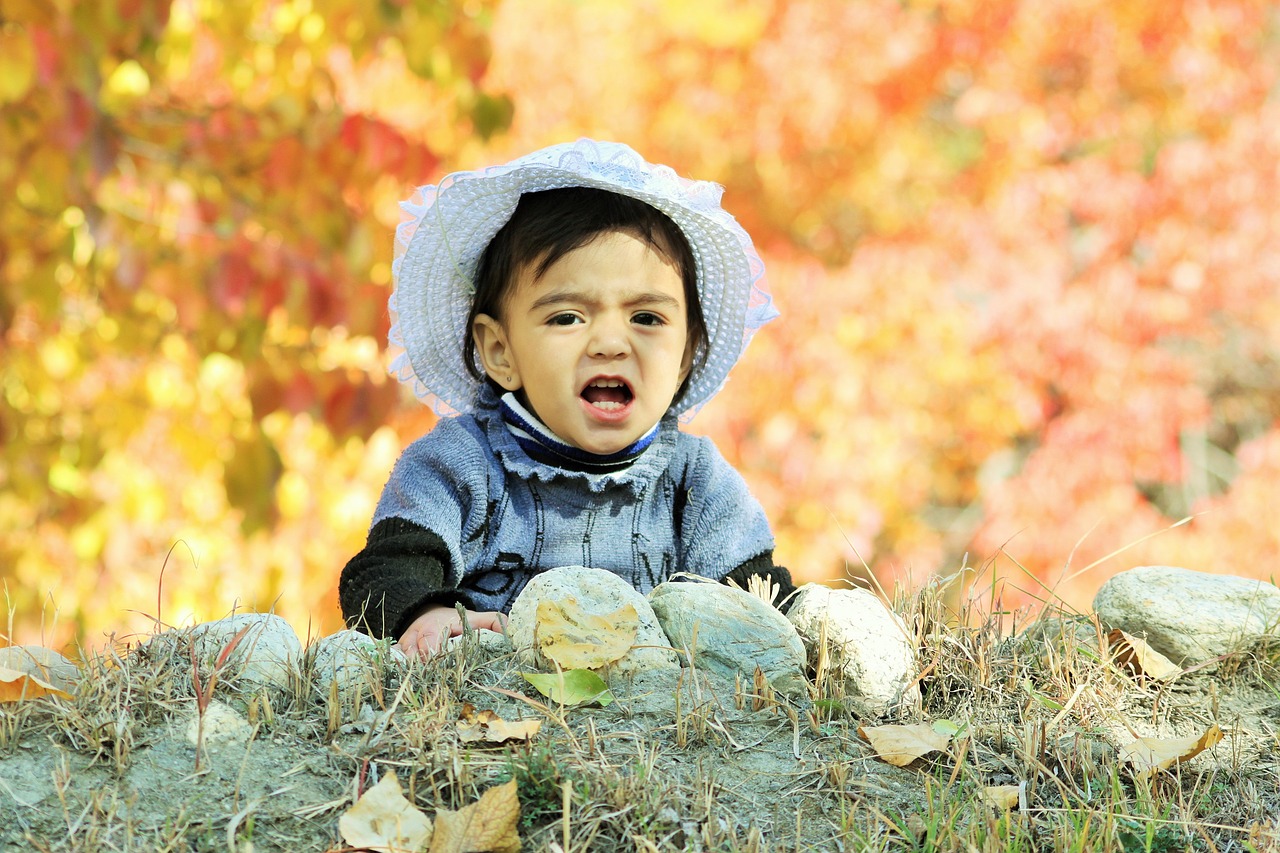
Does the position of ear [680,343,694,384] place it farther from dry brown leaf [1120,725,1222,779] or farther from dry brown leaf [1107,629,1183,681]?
dry brown leaf [1120,725,1222,779]

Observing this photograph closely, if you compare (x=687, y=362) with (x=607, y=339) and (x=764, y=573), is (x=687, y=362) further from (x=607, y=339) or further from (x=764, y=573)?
(x=764, y=573)

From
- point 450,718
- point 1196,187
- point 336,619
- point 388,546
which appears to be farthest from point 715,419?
point 450,718

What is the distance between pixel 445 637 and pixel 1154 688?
3.52 feet

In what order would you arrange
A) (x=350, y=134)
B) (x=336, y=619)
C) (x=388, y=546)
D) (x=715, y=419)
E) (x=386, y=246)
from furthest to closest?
1. (x=715, y=419)
2. (x=336, y=619)
3. (x=386, y=246)
4. (x=350, y=134)
5. (x=388, y=546)

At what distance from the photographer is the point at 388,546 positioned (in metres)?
2.19

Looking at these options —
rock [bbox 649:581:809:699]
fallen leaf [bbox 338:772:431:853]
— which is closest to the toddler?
rock [bbox 649:581:809:699]

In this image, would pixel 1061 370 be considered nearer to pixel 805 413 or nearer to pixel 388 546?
pixel 805 413

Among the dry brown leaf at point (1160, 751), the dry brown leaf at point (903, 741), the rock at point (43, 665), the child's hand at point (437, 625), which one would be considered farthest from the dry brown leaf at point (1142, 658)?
the rock at point (43, 665)

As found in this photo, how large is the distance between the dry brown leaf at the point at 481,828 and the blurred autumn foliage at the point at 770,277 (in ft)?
8.67

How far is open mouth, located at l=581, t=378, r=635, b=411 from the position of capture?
2275mm

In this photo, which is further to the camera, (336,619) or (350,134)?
(336,619)

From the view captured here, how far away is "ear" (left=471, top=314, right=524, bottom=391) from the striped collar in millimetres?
47

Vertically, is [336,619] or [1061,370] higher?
[1061,370]

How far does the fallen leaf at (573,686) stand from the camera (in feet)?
5.48
